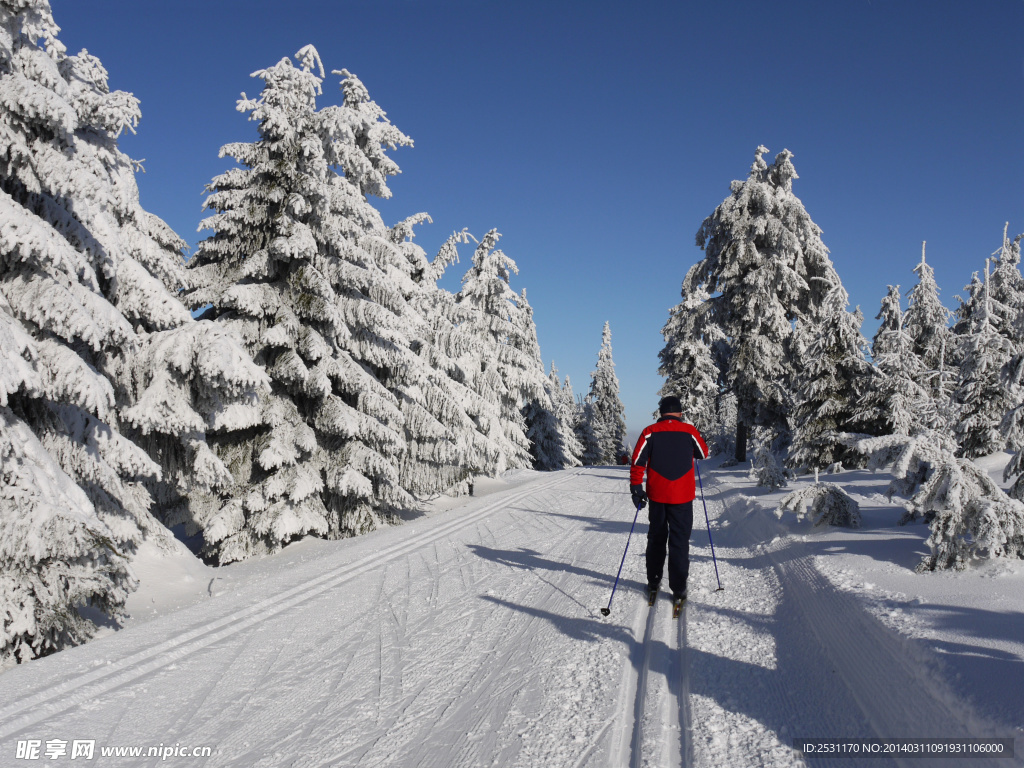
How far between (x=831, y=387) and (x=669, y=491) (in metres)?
13.2

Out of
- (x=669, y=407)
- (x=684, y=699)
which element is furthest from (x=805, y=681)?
(x=669, y=407)

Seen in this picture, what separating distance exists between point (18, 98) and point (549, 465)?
33.9 m

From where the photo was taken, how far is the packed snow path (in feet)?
11.0

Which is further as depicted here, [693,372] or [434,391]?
[693,372]

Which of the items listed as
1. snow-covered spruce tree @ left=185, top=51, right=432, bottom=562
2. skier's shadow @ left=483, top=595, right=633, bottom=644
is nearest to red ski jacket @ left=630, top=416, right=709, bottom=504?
skier's shadow @ left=483, top=595, right=633, bottom=644

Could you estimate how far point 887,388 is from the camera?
15242 millimetres

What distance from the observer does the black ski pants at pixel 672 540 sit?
567cm

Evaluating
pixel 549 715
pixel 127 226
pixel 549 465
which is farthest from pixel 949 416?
pixel 549 465

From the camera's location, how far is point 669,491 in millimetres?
5820

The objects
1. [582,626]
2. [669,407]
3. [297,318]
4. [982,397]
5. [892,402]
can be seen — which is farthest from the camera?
[892,402]

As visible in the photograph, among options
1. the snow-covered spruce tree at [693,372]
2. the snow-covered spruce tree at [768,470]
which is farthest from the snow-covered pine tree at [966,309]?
the snow-covered spruce tree at [768,470]

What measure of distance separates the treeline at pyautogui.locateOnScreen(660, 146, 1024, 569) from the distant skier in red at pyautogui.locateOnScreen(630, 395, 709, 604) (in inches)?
82.1

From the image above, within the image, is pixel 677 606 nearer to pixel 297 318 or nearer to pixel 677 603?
pixel 677 603

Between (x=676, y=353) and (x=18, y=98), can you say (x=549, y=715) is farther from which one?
(x=676, y=353)
